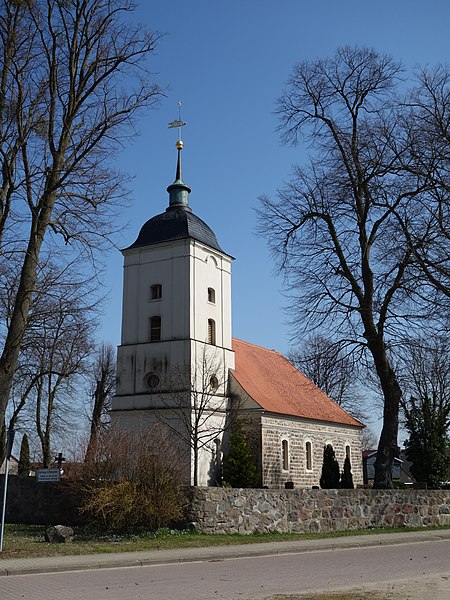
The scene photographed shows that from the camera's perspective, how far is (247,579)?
11141 millimetres

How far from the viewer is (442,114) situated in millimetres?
19812

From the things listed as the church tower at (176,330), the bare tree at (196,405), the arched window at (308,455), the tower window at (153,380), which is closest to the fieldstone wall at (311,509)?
the bare tree at (196,405)

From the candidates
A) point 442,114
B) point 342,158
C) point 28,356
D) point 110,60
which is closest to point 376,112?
point 342,158

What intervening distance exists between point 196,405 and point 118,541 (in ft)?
58.3

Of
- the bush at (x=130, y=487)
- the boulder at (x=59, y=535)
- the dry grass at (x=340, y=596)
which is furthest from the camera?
the bush at (x=130, y=487)

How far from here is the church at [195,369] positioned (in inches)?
1388

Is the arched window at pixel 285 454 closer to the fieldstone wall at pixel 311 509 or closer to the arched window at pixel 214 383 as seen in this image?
the arched window at pixel 214 383

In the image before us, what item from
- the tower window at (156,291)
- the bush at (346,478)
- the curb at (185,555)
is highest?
the tower window at (156,291)

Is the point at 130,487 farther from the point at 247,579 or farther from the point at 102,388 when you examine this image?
the point at 102,388

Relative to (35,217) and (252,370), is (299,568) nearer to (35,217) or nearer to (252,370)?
(35,217)

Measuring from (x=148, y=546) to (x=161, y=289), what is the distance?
A: 2384 centimetres

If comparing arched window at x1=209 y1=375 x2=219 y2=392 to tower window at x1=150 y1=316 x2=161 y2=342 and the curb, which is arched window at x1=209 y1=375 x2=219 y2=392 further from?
the curb

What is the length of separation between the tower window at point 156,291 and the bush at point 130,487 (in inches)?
780

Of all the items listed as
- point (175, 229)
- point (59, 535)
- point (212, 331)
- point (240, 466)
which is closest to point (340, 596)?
point (59, 535)
